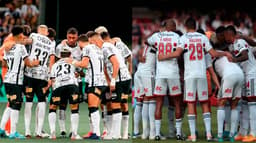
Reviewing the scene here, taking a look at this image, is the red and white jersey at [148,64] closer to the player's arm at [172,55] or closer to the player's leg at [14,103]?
the player's arm at [172,55]

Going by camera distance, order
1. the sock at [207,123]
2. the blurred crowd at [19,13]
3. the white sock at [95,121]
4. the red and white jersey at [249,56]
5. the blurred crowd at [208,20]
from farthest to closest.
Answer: the blurred crowd at [208,20] → the blurred crowd at [19,13] → the white sock at [95,121] → the red and white jersey at [249,56] → the sock at [207,123]

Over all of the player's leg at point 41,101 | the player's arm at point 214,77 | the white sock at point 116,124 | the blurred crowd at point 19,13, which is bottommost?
the white sock at point 116,124

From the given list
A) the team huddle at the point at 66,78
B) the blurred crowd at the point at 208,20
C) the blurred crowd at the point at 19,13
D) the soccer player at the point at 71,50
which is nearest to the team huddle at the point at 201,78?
the team huddle at the point at 66,78

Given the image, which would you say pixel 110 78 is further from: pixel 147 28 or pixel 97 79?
pixel 147 28

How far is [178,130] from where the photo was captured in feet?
36.0

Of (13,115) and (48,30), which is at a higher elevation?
(48,30)

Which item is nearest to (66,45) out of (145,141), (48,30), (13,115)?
(48,30)

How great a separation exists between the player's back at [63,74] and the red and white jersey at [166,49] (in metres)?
1.37

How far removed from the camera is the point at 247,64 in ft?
36.6

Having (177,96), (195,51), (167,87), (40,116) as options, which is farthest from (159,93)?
(40,116)

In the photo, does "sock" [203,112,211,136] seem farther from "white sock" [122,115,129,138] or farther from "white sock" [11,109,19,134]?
"white sock" [11,109,19,134]

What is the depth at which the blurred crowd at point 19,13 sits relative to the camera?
77.5ft

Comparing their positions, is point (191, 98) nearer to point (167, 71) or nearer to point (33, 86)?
point (167, 71)

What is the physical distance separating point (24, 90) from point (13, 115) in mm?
564
